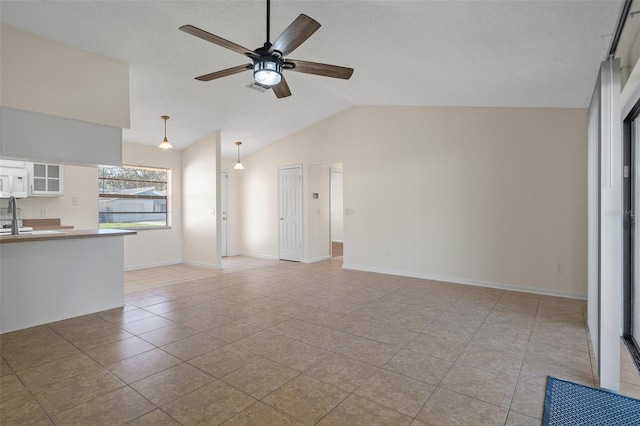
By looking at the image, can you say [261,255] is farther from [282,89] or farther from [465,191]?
[282,89]

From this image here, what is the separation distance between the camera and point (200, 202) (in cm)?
706

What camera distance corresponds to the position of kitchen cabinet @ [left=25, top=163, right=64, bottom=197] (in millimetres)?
5023

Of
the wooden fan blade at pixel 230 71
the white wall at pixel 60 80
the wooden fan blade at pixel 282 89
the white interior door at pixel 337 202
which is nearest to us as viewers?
the wooden fan blade at pixel 230 71

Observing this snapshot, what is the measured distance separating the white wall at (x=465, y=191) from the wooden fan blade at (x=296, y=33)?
377 cm

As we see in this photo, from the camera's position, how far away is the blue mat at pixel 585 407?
197cm

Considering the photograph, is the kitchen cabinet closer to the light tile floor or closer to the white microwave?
the white microwave

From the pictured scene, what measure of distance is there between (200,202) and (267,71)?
16.5 ft

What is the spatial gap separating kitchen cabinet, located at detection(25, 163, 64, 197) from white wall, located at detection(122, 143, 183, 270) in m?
0.77

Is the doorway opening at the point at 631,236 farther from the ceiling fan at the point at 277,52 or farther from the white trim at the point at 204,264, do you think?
the white trim at the point at 204,264

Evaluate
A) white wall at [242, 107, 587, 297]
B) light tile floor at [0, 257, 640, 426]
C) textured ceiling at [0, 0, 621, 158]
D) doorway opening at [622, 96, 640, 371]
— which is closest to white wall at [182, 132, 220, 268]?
textured ceiling at [0, 0, 621, 158]

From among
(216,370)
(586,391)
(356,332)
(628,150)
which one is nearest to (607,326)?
(586,391)

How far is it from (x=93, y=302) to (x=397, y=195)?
4791 millimetres

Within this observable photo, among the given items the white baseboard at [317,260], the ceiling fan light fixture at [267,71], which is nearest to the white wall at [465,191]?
the white baseboard at [317,260]

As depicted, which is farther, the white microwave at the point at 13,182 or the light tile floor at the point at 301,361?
the white microwave at the point at 13,182
